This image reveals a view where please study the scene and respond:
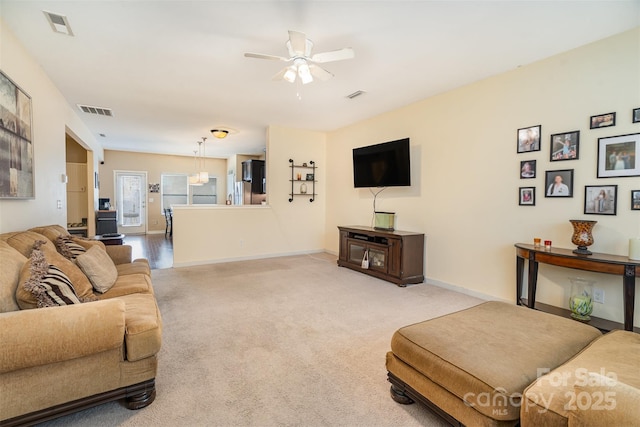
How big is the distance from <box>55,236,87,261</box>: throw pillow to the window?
761 centimetres

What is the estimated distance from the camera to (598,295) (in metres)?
2.66

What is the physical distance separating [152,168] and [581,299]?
1057cm

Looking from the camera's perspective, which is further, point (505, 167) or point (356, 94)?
point (356, 94)

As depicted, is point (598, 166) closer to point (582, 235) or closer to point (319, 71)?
point (582, 235)

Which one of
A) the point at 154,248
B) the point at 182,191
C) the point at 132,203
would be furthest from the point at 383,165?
the point at 132,203

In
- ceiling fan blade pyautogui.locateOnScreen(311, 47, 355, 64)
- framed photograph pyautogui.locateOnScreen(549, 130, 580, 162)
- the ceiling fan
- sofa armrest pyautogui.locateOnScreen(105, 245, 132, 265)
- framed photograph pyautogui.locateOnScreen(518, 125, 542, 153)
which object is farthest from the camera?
sofa armrest pyautogui.locateOnScreen(105, 245, 132, 265)

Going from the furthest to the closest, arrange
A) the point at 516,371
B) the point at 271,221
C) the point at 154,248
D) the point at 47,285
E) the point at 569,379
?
the point at 154,248, the point at 271,221, the point at 47,285, the point at 516,371, the point at 569,379

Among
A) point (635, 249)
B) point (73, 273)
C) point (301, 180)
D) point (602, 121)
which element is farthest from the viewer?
point (301, 180)

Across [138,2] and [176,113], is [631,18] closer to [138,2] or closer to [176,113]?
[138,2]

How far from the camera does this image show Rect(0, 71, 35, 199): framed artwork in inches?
88.0

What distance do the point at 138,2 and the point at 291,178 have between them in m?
4.12

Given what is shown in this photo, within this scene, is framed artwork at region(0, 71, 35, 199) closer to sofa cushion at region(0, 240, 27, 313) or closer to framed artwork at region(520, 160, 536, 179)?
sofa cushion at region(0, 240, 27, 313)

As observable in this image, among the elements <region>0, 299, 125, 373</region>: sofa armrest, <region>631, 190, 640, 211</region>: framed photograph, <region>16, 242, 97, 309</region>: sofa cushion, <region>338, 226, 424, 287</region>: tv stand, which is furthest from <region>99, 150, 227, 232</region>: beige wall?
<region>631, 190, 640, 211</region>: framed photograph

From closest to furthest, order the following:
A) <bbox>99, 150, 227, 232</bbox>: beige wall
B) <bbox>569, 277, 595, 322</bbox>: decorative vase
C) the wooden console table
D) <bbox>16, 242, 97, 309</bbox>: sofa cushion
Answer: <bbox>16, 242, 97, 309</bbox>: sofa cushion, the wooden console table, <bbox>569, 277, 595, 322</bbox>: decorative vase, <bbox>99, 150, 227, 232</bbox>: beige wall
